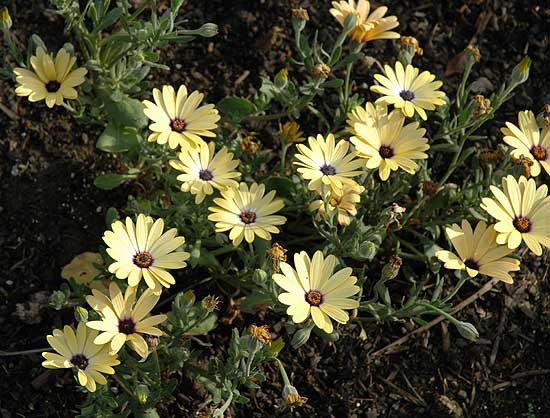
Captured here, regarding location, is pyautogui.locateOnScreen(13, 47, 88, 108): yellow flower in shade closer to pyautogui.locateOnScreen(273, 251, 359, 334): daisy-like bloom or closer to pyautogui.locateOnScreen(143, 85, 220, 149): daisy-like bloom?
pyautogui.locateOnScreen(143, 85, 220, 149): daisy-like bloom

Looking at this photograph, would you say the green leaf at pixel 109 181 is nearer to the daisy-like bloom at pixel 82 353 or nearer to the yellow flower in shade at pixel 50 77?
the yellow flower in shade at pixel 50 77

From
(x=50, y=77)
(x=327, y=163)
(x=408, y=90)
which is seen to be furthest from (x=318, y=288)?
(x=50, y=77)

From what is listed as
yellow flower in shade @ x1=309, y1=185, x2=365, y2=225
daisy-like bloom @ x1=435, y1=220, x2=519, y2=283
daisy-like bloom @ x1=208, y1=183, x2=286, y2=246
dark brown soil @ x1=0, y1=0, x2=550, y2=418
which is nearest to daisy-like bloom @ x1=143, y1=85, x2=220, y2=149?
daisy-like bloom @ x1=208, y1=183, x2=286, y2=246

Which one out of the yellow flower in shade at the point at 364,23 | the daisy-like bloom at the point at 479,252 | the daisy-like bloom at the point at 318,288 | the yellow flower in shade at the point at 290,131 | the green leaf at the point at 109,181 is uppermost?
the yellow flower in shade at the point at 364,23

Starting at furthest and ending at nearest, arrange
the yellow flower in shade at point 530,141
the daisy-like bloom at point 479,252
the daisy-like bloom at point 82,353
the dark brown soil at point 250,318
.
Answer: the dark brown soil at point 250,318 → the yellow flower in shade at point 530,141 → the daisy-like bloom at point 479,252 → the daisy-like bloom at point 82,353

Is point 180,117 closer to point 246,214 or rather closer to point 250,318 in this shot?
point 246,214

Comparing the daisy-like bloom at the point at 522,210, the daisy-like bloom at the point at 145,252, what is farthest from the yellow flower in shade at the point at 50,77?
the daisy-like bloom at the point at 522,210

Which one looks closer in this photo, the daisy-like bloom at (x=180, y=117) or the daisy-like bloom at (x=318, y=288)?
the daisy-like bloom at (x=318, y=288)
